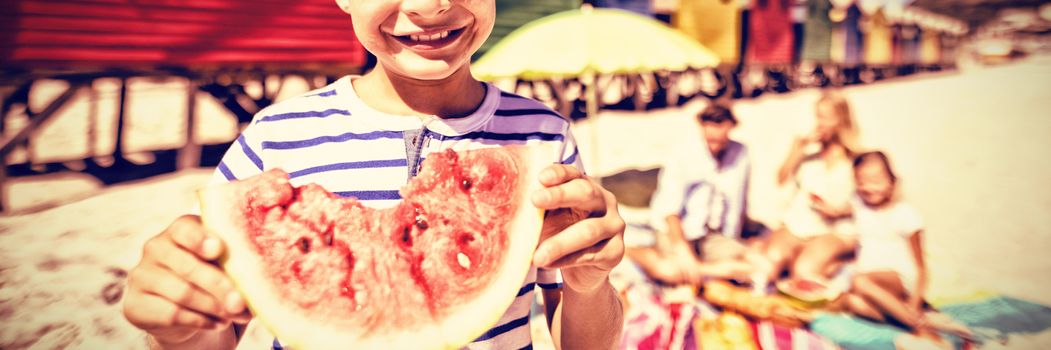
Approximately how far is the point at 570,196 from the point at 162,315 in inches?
37.8

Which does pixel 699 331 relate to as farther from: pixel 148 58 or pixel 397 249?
pixel 148 58

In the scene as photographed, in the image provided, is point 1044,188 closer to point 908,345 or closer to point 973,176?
point 973,176

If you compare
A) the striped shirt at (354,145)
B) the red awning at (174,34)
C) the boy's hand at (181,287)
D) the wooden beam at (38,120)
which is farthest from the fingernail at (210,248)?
the wooden beam at (38,120)

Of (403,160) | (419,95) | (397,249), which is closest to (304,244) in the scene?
(397,249)

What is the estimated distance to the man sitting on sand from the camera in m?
5.44

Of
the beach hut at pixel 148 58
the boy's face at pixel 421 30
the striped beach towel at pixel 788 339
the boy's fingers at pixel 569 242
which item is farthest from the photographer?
the beach hut at pixel 148 58

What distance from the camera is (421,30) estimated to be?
4.39ft

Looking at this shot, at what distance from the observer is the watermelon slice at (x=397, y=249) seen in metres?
1.34

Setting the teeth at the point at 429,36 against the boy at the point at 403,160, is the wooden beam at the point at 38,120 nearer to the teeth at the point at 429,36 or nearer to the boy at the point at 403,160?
the boy at the point at 403,160

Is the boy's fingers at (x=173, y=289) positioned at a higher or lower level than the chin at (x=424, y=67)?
lower

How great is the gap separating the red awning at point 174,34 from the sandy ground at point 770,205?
1541mm

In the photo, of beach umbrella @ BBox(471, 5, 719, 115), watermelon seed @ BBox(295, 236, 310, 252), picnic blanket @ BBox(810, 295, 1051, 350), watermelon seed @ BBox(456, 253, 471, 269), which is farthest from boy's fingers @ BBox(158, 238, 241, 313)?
picnic blanket @ BBox(810, 295, 1051, 350)

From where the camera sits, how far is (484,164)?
1.51m

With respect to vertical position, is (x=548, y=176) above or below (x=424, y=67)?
below
